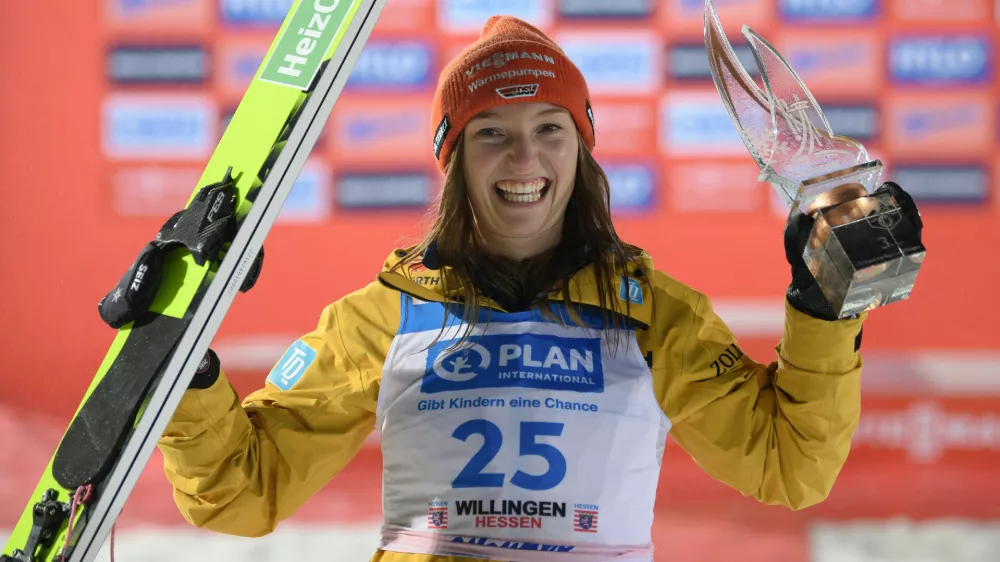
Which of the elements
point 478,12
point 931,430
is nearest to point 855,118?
point 931,430

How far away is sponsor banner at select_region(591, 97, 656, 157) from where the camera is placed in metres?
4.08

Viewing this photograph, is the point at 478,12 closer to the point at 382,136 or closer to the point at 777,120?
the point at 382,136

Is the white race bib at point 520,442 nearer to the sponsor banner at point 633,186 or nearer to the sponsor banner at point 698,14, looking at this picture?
the sponsor banner at point 633,186

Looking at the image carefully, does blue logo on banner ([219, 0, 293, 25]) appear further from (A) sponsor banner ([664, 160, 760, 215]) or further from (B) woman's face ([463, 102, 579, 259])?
(B) woman's face ([463, 102, 579, 259])

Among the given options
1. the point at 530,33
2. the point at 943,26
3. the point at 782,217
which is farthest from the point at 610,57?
the point at 530,33

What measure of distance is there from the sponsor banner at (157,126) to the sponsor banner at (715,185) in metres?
1.68

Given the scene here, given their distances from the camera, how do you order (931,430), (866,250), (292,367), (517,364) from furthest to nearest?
(931,430)
(292,367)
(517,364)
(866,250)

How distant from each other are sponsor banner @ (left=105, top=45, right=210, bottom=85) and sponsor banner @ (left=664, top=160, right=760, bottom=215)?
1.74 metres

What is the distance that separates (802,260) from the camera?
1.47 m

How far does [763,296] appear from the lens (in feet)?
13.4

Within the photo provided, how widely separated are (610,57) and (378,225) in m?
1.03

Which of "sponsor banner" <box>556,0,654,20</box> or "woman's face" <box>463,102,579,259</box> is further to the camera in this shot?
"sponsor banner" <box>556,0,654,20</box>

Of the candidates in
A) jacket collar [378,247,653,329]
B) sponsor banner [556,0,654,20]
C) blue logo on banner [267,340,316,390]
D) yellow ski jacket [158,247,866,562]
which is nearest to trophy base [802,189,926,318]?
yellow ski jacket [158,247,866,562]

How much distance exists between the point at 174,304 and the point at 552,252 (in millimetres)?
558
